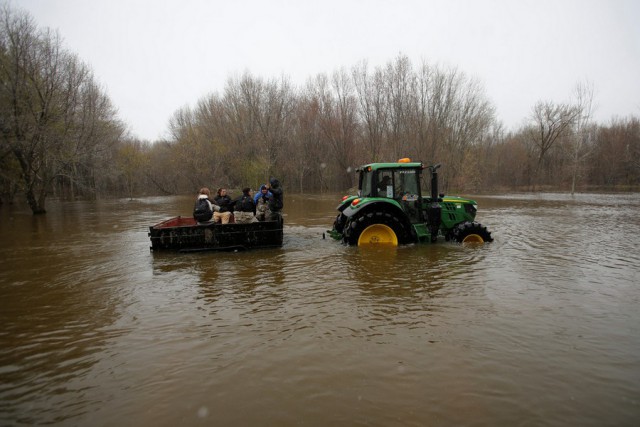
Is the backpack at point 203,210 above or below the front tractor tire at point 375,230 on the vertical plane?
above

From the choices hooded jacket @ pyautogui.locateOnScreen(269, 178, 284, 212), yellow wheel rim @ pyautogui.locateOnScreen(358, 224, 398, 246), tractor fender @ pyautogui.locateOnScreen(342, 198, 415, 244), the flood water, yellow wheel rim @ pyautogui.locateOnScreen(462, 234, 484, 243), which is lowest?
the flood water

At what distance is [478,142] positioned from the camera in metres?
38.6

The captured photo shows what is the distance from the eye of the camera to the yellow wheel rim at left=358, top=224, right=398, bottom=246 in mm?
8539

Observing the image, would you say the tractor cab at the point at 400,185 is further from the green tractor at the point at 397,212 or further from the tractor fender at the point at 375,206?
the tractor fender at the point at 375,206

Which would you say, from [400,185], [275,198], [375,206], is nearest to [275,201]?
[275,198]

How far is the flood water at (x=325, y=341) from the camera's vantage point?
9.32ft

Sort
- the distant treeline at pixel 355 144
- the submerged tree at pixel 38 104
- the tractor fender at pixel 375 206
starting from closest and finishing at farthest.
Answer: the tractor fender at pixel 375 206 < the submerged tree at pixel 38 104 < the distant treeline at pixel 355 144

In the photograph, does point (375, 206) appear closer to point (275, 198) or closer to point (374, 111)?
point (275, 198)

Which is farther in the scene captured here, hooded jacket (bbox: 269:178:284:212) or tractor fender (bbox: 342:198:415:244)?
hooded jacket (bbox: 269:178:284:212)

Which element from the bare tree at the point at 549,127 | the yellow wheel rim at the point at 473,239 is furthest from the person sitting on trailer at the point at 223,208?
the bare tree at the point at 549,127

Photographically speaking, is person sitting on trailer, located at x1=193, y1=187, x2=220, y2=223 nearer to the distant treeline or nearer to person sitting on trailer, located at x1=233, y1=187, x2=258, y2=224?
person sitting on trailer, located at x1=233, y1=187, x2=258, y2=224

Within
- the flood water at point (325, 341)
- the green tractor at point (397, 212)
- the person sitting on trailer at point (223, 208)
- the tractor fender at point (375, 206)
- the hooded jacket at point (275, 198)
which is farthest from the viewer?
the person sitting on trailer at point (223, 208)

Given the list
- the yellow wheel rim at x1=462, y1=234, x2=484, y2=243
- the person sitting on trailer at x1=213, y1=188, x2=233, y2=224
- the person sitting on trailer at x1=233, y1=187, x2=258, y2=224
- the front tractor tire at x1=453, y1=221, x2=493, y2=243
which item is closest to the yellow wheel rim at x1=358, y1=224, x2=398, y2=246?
the front tractor tire at x1=453, y1=221, x2=493, y2=243

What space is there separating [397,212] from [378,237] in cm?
75
